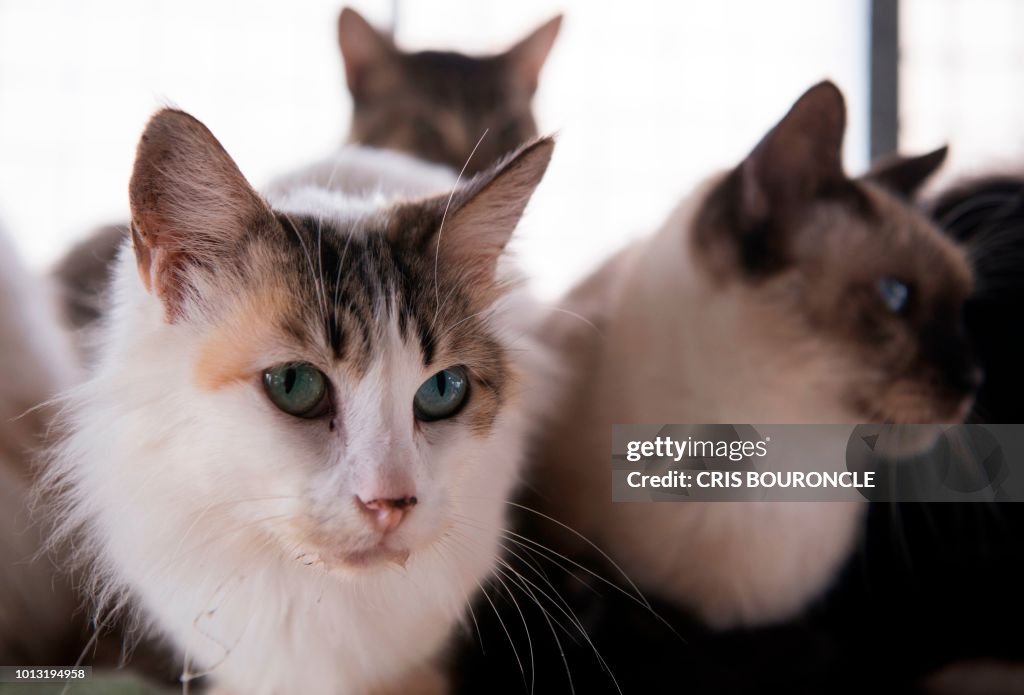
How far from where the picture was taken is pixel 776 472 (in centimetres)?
115

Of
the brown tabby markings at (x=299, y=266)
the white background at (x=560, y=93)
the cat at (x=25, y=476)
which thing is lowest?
the cat at (x=25, y=476)

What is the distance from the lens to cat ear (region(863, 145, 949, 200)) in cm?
127

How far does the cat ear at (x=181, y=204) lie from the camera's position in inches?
28.2

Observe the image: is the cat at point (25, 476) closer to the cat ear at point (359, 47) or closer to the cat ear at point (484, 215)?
the cat ear at point (484, 215)

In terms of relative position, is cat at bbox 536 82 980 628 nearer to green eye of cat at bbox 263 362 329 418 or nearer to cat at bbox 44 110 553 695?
cat at bbox 44 110 553 695

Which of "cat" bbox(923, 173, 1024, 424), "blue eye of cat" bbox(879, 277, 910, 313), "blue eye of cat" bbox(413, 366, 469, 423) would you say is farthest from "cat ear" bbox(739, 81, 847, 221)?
"blue eye of cat" bbox(413, 366, 469, 423)

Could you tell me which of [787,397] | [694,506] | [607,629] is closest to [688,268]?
[787,397]

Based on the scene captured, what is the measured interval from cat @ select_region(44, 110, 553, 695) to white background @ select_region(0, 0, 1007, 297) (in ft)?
0.86

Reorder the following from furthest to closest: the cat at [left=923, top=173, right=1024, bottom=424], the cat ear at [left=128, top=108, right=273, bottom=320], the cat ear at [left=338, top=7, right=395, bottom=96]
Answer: the cat ear at [left=338, top=7, right=395, bottom=96] < the cat at [left=923, top=173, right=1024, bottom=424] < the cat ear at [left=128, top=108, right=273, bottom=320]

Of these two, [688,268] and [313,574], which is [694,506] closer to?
[688,268]

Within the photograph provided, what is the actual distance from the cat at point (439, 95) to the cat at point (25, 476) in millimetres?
869

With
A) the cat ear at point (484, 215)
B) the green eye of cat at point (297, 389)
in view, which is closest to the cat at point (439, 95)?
the cat ear at point (484, 215)

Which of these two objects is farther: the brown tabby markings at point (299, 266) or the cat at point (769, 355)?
the cat at point (769, 355)

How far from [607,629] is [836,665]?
0.32 metres
